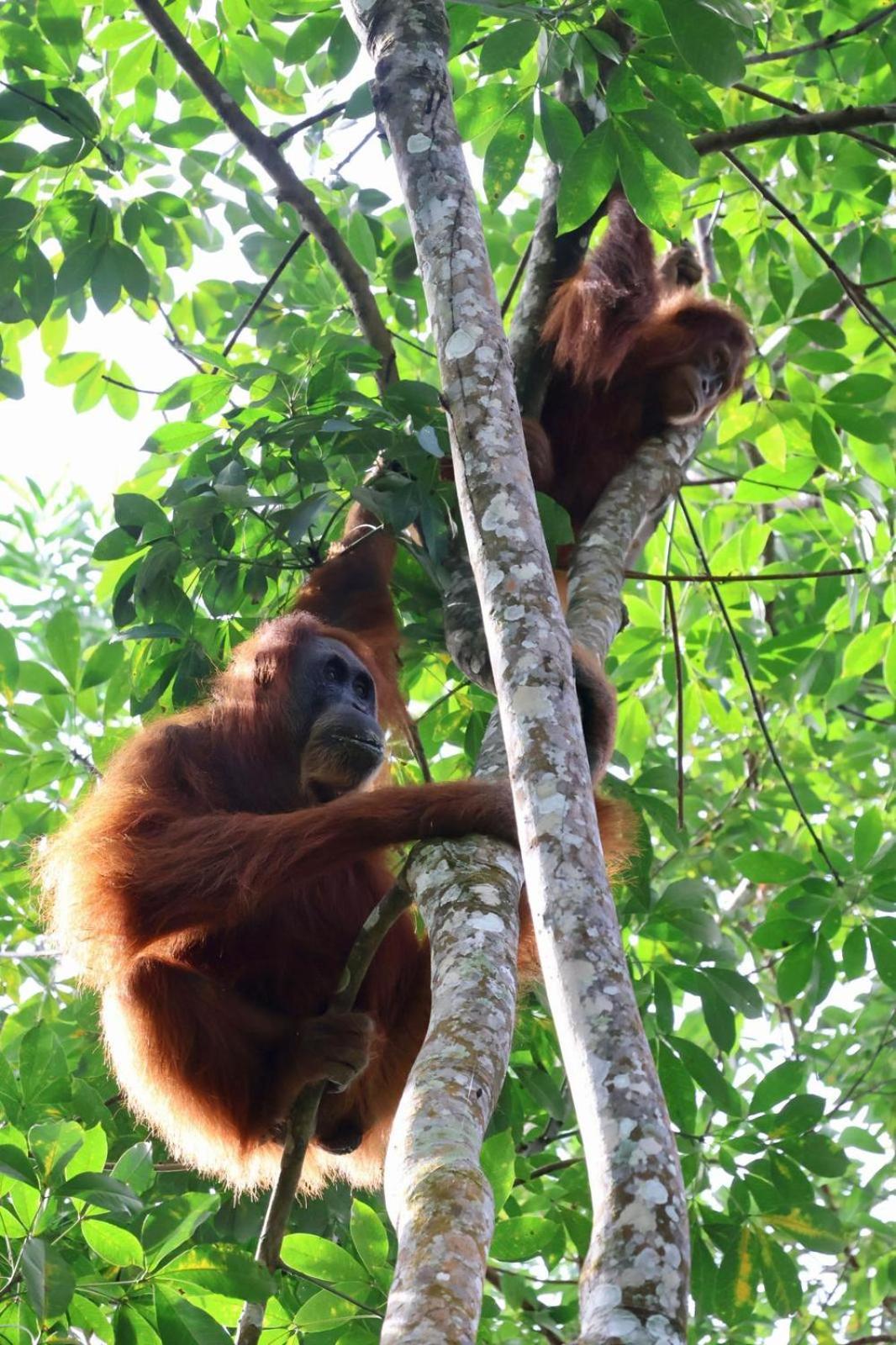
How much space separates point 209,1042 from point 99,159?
9.09 ft

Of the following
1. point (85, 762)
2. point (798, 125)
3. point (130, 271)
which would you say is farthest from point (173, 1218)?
point (798, 125)

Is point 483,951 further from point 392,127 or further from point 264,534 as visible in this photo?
point 264,534

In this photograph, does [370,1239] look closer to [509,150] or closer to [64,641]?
[64,641]

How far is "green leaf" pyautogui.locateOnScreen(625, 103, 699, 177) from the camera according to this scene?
296 cm

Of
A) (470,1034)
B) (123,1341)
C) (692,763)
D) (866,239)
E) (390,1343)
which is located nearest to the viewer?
(390,1343)

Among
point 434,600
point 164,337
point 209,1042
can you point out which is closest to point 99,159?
point 164,337

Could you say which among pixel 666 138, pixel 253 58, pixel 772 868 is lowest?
pixel 772 868

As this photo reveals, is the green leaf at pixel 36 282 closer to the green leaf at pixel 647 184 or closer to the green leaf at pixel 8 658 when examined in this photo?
the green leaf at pixel 8 658

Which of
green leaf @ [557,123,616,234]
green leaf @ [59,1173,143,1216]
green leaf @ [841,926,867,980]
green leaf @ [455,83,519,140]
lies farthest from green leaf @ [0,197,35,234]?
green leaf @ [841,926,867,980]

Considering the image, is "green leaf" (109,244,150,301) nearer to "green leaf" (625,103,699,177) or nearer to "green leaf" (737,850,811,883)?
"green leaf" (625,103,699,177)

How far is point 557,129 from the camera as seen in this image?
10.6ft

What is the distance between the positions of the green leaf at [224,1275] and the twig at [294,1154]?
0.10ft

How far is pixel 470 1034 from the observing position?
191 centimetres

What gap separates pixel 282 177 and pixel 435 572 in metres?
1.24
